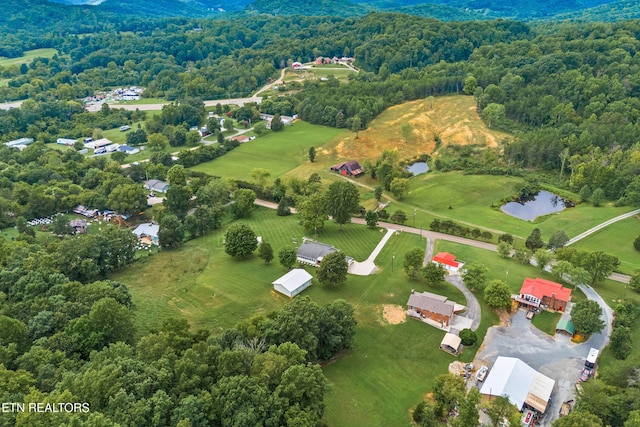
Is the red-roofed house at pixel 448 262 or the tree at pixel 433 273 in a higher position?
the tree at pixel 433 273

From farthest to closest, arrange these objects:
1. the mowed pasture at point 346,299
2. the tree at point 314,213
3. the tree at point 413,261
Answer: the tree at point 314,213, the tree at point 413,261, the mowed pasture at point 346,299

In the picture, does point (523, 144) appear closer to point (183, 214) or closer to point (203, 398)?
point (183, 214)

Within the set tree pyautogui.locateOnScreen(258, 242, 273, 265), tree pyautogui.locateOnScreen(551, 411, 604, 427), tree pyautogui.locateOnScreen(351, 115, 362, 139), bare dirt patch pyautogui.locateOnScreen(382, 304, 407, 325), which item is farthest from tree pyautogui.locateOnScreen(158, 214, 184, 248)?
tree pyautogui.locateOnScreen(351, 115, 362, 139)

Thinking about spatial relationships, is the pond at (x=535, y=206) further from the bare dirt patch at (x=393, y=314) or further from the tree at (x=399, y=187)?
the bare dirt patch at (x=393, y=314)

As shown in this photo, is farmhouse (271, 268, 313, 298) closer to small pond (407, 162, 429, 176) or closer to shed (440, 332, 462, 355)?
shed (440, 332, 462, 355)

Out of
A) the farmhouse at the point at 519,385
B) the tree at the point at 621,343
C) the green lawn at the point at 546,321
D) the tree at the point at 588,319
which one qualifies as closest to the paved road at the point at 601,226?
the green lawn at the point at 546,321

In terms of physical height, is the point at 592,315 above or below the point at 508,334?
above

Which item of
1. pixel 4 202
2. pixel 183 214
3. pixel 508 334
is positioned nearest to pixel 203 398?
pixel 508 334
